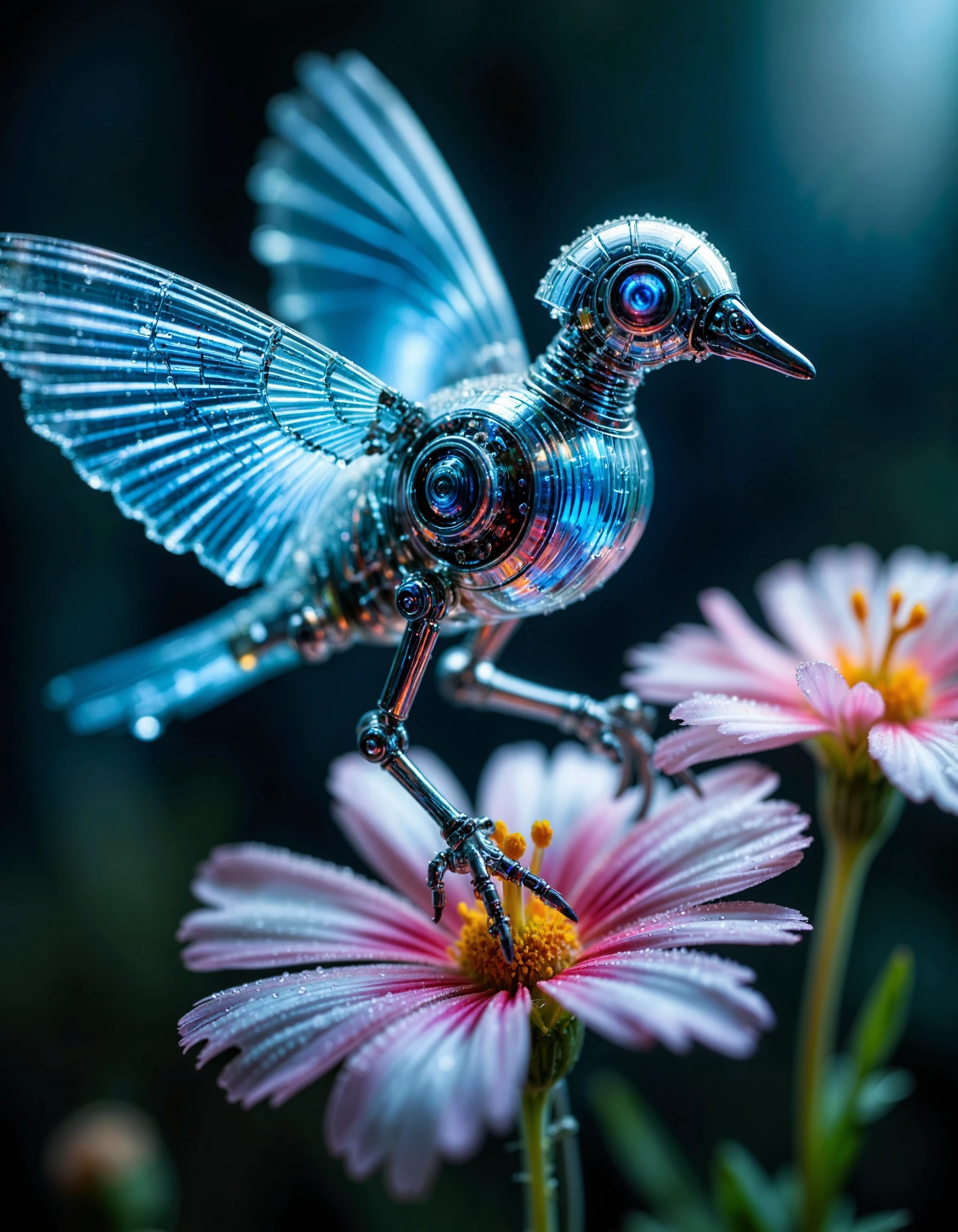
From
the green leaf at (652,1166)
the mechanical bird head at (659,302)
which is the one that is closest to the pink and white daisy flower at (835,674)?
the mechanical bird head at (659,302)

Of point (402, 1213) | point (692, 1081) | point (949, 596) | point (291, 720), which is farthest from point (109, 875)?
point (949, 596)

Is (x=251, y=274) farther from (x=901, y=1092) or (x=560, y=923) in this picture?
(x=901, y=1092)

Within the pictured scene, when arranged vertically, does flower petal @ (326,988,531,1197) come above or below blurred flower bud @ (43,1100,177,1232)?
below

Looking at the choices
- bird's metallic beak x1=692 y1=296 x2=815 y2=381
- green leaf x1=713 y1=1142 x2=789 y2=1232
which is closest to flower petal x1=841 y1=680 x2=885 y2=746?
bird's metallic beak x1=692 y1=296 x2=815 y2=381

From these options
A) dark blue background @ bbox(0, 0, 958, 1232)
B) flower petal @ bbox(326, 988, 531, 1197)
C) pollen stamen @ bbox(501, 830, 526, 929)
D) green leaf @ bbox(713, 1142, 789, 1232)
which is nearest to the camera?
flower petal @ bbox(326, 988, 531, 1197)

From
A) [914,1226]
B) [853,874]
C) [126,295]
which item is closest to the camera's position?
[126,295]

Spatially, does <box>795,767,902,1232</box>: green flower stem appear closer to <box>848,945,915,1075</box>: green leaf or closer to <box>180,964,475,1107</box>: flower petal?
<box>848,945,915,1075</box>: green leaf

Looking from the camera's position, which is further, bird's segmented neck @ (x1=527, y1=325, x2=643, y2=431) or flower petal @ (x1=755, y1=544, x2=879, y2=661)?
flower petal @ (x1=755, y1=544, x2=879, y2=661)
